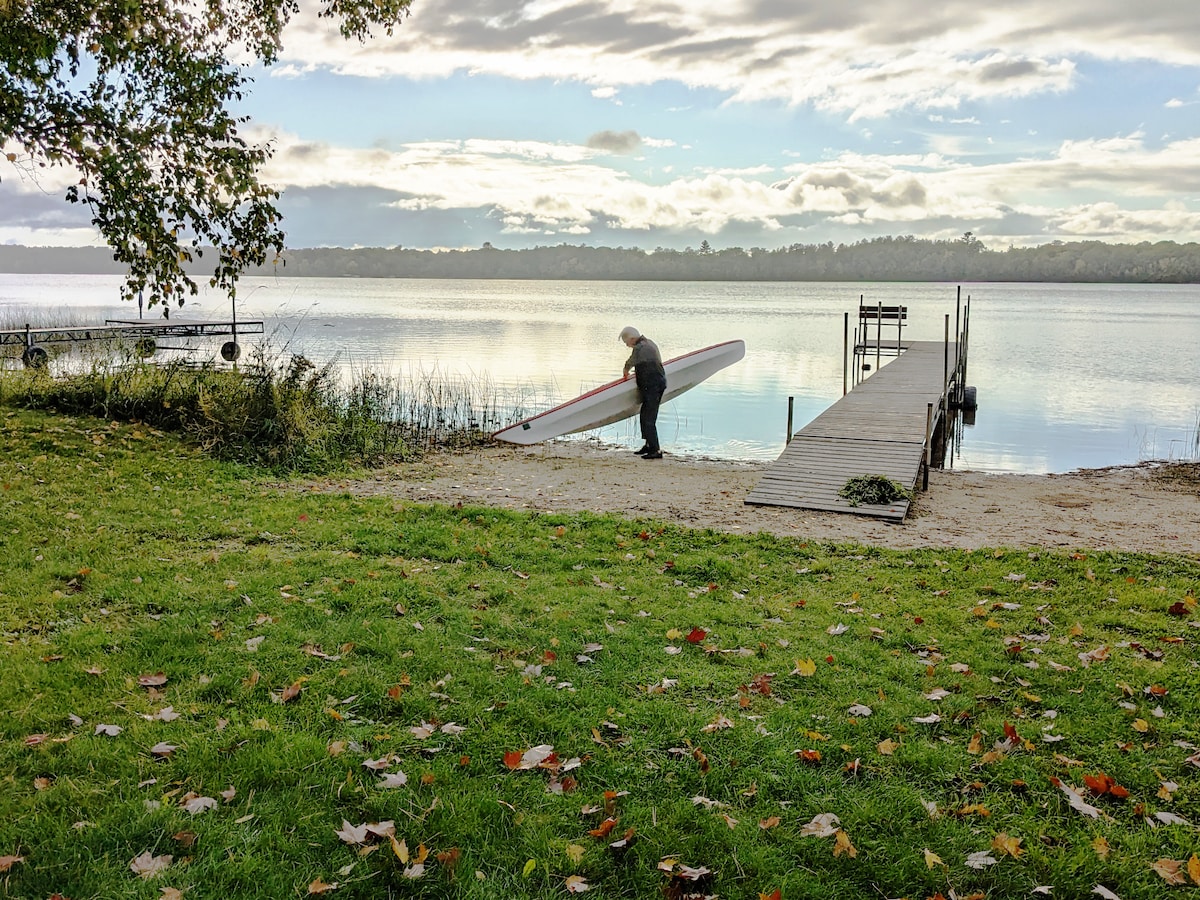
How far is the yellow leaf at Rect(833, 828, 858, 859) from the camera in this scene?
11.2 feet

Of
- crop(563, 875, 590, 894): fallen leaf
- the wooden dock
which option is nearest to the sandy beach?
the wooden dock

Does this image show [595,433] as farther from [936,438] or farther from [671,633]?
[671,633]

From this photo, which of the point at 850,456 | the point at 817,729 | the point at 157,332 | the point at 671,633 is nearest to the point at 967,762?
the point at 817,729

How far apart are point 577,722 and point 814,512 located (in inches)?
268

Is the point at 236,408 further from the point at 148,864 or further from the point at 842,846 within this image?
the point at 842,846

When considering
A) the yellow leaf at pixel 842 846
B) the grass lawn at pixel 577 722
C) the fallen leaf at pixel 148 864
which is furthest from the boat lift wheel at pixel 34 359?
the yellow leaf at pixel 842 846

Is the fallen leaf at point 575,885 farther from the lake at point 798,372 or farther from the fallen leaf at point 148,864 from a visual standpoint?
the lake at point 798,372

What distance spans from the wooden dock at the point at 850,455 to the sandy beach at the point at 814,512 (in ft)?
1.02

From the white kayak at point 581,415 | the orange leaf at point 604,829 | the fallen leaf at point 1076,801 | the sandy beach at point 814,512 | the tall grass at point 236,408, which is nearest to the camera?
the orange leaf at point 604,829

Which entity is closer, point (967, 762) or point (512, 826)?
point (512, 826)

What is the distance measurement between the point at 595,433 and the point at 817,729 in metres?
15.1

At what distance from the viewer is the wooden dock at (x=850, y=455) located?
10930mm

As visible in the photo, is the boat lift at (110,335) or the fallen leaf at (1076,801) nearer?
the fallen leaf at (1076,801)

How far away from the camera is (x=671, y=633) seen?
573 cm
